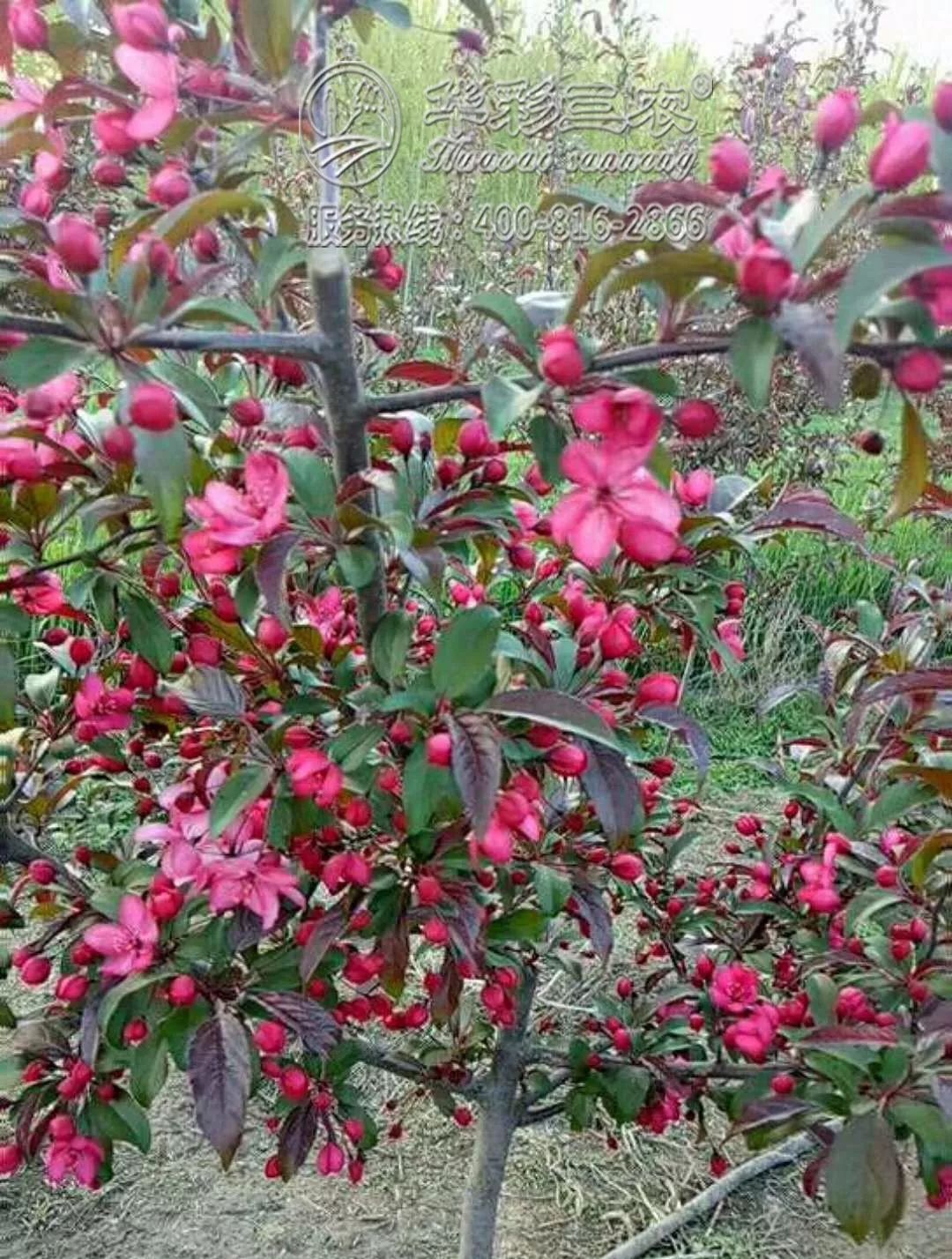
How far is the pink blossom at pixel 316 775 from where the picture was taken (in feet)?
2.88

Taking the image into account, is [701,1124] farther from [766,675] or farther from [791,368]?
[791,368]

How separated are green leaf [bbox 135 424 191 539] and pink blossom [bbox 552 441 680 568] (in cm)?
22

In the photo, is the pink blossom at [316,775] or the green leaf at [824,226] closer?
the green leaf at [824,226]

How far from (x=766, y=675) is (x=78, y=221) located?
9.84 ft

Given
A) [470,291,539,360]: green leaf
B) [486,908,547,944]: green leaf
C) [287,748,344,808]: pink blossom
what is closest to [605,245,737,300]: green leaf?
[470,291,539,360]: green leaf

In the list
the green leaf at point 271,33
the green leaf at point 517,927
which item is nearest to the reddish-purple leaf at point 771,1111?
the green leaf at point 517,927

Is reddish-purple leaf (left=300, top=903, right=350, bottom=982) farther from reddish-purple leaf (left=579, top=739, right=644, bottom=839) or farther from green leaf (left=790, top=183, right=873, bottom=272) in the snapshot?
green leaf (left=790, top=183, right=873, bottom=272)

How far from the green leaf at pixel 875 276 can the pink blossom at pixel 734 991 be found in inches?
35.0

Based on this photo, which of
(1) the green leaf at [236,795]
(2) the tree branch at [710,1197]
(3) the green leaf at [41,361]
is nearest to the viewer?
(3) the green leaf at [41,361]

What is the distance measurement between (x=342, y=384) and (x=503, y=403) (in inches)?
6.9

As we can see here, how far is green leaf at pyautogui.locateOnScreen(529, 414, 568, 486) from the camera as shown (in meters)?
0.74

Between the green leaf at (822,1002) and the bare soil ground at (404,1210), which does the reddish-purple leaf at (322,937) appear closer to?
the green leaf at (822,1002)

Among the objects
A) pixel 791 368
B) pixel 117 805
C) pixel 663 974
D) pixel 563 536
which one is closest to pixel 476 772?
pixel 563 536

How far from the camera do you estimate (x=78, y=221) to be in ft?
2.16
